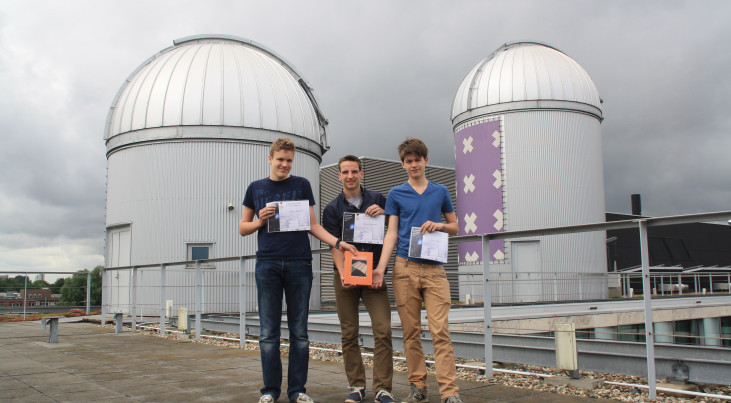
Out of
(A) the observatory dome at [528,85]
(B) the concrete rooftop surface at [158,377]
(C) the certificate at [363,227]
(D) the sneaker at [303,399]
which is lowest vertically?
(B) the concrete rooftop surface at [158,377]

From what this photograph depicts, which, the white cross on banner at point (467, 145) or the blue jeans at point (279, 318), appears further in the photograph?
the white cross on banner at point (467, 145)

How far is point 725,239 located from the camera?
45.9 metres

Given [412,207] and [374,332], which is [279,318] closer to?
[374,332]

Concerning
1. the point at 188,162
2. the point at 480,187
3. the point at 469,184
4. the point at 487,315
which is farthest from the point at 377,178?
the point at 487,315

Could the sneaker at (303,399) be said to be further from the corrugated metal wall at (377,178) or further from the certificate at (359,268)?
the corrugated metal wall at (377,178)

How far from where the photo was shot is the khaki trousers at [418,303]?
11.9ft

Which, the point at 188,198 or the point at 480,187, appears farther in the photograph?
the point at 480,187

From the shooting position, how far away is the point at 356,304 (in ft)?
13.1

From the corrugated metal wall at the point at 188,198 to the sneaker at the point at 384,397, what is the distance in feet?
43.2

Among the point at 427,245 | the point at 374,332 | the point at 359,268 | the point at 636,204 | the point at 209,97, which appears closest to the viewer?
the point at 427,245

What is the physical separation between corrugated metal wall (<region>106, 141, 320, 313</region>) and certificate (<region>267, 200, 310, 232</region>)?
13.0 m

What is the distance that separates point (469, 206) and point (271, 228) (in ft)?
64.8

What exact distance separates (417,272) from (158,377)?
8.11ft

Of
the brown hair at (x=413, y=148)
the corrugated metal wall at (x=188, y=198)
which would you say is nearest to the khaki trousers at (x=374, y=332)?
the brown hair at (x=413, y=148)
